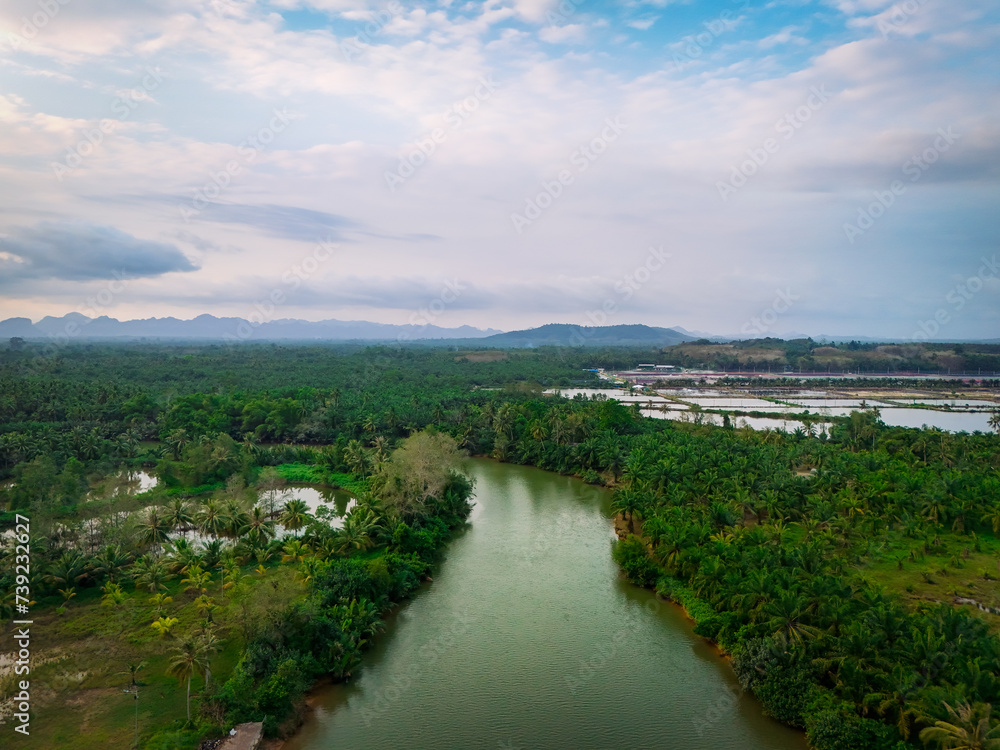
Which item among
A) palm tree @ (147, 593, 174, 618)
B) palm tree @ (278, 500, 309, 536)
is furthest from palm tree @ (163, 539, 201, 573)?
palm tree @ (278, 500, 309, 536)

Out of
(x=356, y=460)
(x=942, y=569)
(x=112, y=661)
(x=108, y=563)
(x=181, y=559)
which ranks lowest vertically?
(x=112, y=661)

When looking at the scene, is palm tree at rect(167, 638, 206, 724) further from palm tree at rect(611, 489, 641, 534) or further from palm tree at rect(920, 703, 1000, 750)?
palm tree at rect(611, 489, 641, 534)

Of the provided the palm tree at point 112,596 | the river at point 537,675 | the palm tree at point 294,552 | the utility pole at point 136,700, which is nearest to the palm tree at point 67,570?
the palm tree at point 112,596

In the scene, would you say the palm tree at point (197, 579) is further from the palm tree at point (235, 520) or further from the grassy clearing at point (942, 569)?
the grassy clearing at point (942, 569)

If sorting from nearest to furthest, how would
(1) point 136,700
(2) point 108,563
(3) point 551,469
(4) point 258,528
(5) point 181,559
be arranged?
(1) point 136,700, (2) point 108,563, (5) point 181,559, (4) point 258,528, (3) point 551,469

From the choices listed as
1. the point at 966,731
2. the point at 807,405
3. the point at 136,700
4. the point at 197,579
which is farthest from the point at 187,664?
the point at 807,405

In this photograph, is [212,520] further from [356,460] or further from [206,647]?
[356,460]
